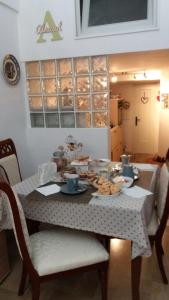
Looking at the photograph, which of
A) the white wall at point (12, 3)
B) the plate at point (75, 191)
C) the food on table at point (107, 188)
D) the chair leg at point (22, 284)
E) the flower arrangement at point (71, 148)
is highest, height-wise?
the white wall at point (12, 3)

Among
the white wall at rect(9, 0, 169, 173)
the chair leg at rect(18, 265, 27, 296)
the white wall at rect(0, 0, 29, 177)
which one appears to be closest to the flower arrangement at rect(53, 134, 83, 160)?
the white wall at rect(9, 0, 169, 173)

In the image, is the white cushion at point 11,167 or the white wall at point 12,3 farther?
the white wall at point 12,3

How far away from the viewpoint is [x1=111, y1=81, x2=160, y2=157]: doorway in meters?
6.02

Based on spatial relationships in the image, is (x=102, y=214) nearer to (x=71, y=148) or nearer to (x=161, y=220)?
(x=161, y=220)

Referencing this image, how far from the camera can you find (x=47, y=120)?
9.95 ft

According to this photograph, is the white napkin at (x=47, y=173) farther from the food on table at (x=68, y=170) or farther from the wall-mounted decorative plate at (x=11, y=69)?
the wall-mounted decorative plate at (x=11, y=69)

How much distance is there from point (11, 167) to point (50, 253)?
1.10 metres

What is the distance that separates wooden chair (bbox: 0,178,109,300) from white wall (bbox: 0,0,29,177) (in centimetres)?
144

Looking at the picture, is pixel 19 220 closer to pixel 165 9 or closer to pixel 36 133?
pixel 36 133

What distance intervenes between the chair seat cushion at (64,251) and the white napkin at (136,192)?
380 mm

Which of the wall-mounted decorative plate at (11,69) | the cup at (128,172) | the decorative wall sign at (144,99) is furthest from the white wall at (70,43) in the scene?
the decorative wall sign at (144,99)

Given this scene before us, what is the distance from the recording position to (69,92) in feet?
9.37

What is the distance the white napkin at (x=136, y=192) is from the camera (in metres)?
1.57

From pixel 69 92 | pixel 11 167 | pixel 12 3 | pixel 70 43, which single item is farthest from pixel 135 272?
pixel 12 3
